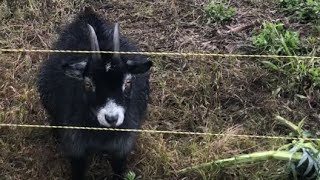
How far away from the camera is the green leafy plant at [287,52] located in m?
6.07

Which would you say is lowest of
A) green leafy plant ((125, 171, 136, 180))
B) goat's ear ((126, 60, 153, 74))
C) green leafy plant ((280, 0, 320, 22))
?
green leafy plant ((125, 171, 136, 180))

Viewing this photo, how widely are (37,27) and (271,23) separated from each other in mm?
2327

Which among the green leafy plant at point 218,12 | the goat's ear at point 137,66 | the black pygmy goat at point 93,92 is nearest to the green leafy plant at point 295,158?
the black pygmy goat at point 93,92

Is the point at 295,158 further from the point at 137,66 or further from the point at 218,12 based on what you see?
the point at 218,12

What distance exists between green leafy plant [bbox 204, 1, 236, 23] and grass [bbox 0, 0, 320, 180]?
0.08 meters

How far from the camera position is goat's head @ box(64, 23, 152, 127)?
4.49 metres

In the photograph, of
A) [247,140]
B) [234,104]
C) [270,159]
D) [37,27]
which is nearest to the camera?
[270,159]

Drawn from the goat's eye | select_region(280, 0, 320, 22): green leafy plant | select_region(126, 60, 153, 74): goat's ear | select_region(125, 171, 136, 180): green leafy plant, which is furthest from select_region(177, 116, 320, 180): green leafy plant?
select_region(280, 0, 320, 22): green leafy plant

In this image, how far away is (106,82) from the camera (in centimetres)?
450

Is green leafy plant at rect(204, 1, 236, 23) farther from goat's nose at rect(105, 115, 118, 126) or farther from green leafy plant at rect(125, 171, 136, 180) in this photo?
goat's nose at rect(105, 115, 118, 126)

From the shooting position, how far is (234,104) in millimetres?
6023

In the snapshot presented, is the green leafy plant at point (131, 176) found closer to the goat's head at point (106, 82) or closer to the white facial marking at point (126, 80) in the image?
the goat's head at point (106, 82)

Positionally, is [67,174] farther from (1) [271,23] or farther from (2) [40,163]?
(1) [271,23]

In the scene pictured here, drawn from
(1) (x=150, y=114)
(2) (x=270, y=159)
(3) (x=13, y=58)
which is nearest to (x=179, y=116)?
(1) (x=150, y=114)
